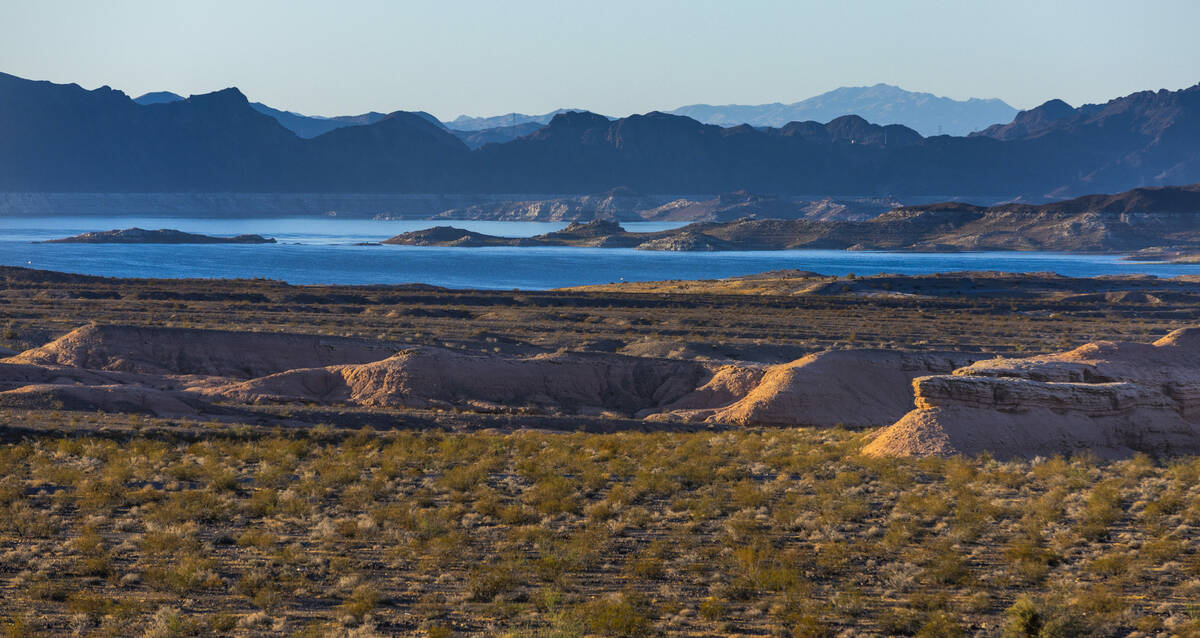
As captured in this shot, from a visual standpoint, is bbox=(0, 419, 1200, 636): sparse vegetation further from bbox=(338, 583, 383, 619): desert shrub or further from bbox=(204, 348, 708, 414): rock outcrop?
bbox=(204, 348, 708, 414): rock outcrop

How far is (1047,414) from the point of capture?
26219 millimetres

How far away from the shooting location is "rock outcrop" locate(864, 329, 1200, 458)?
84.0ft

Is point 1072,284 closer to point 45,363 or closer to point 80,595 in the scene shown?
point 45,363

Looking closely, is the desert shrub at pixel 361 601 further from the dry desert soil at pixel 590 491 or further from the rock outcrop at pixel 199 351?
the rock outcrop at pixel 199 351

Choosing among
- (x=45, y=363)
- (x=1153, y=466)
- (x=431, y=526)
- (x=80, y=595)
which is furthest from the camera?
(x=45, y=363)

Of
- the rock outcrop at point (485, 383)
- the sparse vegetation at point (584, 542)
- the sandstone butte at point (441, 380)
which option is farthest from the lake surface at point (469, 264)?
the sparse vegetation at point (584, 542)

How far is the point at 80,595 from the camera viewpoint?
14.4m

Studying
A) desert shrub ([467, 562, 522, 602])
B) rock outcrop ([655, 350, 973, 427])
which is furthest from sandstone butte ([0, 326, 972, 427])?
desert shrub ([467, 562, 522, 602])

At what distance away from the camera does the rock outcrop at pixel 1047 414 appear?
25594mm

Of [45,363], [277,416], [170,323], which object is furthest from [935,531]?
[170,323]

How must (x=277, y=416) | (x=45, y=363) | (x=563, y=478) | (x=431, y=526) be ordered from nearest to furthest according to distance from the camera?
(x=431, y=526) < (x=563, y=478) < (x=277, y=416) < (x=45, y=363)

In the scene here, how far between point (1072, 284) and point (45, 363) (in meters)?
94.9

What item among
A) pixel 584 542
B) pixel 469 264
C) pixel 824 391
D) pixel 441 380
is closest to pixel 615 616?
pixel 584 542

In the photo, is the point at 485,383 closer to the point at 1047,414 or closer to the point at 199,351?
the point at 199,351
